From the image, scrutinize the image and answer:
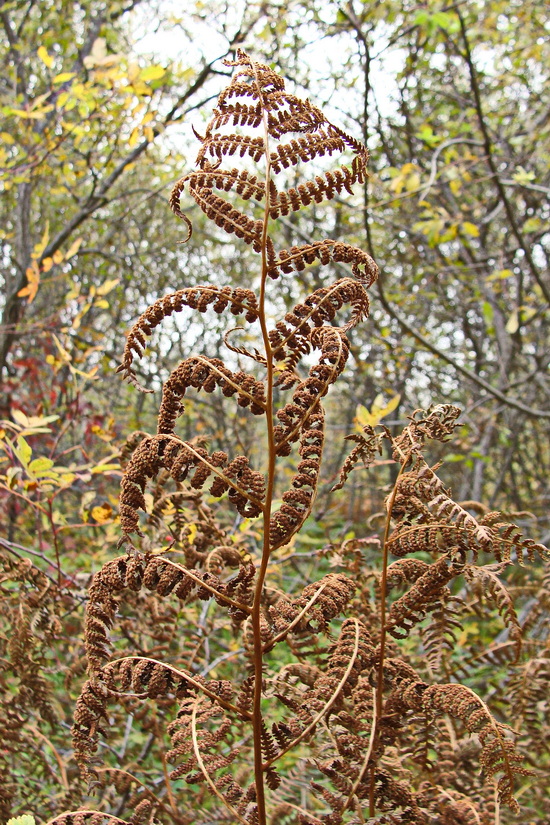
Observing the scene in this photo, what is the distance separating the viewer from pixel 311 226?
19.3ft

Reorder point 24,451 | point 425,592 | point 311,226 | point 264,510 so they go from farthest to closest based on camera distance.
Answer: point 311,226 → point 24,451 → point 425,592 → point 264,510

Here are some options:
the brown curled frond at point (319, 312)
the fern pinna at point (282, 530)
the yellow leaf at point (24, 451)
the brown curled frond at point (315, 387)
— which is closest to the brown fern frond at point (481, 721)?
the fern pinna at point (282, 530)

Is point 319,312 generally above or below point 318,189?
below

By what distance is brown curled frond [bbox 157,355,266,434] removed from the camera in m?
0.90

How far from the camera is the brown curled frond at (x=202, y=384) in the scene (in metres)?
0.90

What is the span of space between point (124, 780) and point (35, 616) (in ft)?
1.43

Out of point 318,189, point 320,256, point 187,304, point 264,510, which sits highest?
point 318,189

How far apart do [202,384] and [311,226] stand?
17.3 ft

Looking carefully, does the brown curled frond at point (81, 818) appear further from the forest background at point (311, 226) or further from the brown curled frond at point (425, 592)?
the forest background at point (311, 226)

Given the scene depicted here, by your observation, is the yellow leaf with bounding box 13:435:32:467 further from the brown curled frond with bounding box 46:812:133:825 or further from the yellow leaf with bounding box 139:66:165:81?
the yellow leaf with bounding box 139:66:165:81

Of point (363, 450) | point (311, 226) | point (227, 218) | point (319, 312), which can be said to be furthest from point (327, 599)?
point (311, 226)

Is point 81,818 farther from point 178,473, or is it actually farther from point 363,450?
point 363,450

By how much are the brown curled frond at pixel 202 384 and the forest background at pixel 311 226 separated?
2.24 metres

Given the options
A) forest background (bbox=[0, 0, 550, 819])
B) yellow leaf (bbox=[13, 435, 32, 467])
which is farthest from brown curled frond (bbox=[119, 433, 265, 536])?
forest background (bbox=[0, 0, 550, 819])
